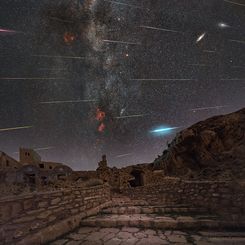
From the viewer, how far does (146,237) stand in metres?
3.84

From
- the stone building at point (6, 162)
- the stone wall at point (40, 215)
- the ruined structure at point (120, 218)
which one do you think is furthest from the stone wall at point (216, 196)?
the stone building at point (6, 162)

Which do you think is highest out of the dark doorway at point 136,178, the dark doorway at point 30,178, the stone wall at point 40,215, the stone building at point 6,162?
the stone building at point 6,162

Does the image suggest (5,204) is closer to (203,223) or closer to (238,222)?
(203,223)

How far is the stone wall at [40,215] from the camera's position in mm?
3061

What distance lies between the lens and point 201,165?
29078 mm

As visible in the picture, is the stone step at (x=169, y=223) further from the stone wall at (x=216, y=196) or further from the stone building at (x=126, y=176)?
the stone building at (x=126, y=176)

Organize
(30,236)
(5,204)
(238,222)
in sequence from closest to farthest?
1. (5,204)
2. (30,236)
3. (238,222)

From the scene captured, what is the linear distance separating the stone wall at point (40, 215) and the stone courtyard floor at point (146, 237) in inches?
12.8

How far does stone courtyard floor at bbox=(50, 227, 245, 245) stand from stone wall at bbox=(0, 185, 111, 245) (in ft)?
1.07

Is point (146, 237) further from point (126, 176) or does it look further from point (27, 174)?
point (27, 174)

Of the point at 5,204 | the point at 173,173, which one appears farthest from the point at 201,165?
the point at 5,204

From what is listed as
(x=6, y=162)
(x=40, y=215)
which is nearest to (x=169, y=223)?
(x=40, y=215)

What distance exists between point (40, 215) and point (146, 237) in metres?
2.44

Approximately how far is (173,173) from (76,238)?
1159 inches
